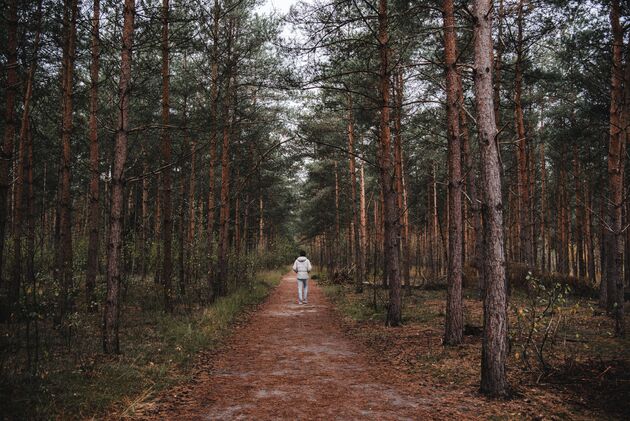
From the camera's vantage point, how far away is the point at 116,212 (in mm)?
6578

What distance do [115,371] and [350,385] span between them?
3470 mm

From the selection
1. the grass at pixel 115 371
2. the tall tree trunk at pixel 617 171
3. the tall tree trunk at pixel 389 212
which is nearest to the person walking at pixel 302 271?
the grass at pixel 115 371

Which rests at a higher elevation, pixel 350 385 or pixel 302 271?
pixel 302 271

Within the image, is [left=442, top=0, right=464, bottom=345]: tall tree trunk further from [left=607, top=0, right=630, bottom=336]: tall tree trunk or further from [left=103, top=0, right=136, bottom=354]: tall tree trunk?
[left=103, top=0, right=136, bottom=354]: tall tree trunk

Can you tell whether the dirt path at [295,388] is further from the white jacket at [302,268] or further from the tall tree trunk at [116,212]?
the white jacket at [302,268]

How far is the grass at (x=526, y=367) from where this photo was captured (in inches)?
177

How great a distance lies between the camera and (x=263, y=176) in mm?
24953

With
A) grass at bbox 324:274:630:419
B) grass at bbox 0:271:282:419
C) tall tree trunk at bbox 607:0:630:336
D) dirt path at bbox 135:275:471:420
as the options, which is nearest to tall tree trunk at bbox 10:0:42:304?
grass at bbox 0:271:282:419

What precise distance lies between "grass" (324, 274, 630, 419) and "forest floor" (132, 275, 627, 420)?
0.07ft

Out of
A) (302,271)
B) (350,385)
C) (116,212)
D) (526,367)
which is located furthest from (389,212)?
(116,212)

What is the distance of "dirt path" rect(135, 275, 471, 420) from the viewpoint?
4492mm

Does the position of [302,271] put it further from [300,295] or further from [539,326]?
[539,326]

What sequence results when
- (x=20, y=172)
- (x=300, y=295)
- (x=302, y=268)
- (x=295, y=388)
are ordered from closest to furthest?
(x=295, y=388) → (x=20, y=172) → (x=302, y=268) → (x=300, y=295)

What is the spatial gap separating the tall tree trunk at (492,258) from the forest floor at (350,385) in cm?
34
